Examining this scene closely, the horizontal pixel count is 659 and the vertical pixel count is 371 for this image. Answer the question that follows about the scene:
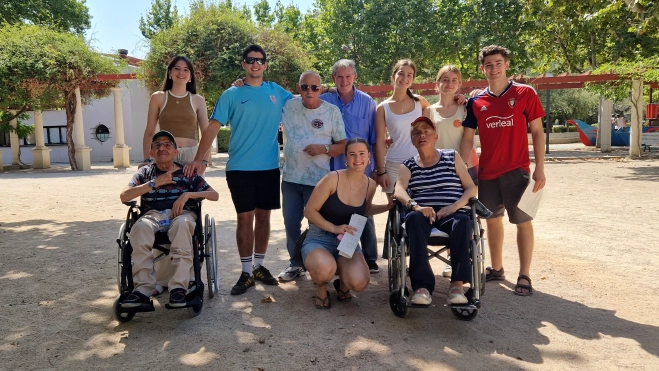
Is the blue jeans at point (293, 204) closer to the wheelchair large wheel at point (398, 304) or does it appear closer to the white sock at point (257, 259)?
the white sock at point (257, 259)

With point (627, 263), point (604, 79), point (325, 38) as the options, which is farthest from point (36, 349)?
point (325, 38)

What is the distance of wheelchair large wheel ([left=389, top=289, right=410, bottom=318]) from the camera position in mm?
3816

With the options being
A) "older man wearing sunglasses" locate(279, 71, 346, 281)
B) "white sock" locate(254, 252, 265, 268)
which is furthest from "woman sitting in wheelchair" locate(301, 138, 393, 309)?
"white sock" locate(254, 252, 265, 268)

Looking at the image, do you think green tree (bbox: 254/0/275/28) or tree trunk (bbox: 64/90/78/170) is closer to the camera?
tree trunk (bbox: 64/90/78/170)

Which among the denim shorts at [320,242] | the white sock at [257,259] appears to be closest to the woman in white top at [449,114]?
the denim shorts at [320,242]

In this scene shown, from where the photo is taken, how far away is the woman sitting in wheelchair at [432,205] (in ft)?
12.3

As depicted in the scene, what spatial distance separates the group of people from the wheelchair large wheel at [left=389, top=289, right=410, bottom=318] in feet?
0.51

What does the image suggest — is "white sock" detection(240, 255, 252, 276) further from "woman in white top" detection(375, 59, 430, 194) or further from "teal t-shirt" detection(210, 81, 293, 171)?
"woman in white top" detection(375, 59, 430, 194)

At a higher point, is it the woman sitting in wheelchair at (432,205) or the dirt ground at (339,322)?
the woman sitting in wheelchair at (432,205)

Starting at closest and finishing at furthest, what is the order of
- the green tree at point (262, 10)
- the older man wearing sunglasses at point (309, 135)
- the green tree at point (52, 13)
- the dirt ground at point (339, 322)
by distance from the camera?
the dirt ground at point (339, 322), the older man wearing sunglasses at point (309, 135), the green tree at point (52, 13), the green tree at point (262, 10)

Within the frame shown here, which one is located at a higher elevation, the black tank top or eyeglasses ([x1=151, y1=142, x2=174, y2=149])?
eyeglasses ([x1=151, y1=142, x2=174, y2=149])

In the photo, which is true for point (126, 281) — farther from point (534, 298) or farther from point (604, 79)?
point (604, 79)

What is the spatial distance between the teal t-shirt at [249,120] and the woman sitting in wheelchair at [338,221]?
648mm

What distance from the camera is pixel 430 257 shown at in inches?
152
